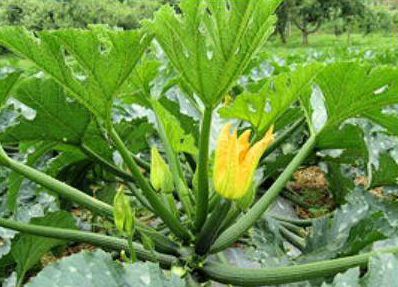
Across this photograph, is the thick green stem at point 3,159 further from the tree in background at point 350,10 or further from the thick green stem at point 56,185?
the tree in background at point 350,10

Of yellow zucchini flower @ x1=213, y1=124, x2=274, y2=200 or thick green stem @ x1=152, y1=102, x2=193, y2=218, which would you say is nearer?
yellow zucchini flower @ x1=213, y1=124, x2=274, y2=200

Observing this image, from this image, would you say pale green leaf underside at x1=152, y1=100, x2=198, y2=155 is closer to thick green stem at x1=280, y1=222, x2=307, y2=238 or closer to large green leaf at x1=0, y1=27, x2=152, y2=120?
large green leaf at x1=0, y1=27, x2=152, y2=120

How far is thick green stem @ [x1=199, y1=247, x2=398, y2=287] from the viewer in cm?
109

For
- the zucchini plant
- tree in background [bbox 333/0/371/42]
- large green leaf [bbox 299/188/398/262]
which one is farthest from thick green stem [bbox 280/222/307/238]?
tree in background [bbox 333/0/371/42]

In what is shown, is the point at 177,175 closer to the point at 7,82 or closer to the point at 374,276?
the point at 7,82

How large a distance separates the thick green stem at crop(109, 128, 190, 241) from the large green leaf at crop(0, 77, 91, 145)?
228 millimetres

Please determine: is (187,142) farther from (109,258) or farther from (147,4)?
(147,4)

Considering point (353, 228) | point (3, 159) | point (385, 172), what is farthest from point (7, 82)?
point (385, 172)

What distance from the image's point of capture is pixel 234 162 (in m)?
1.05

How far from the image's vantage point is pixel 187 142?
4.52ft

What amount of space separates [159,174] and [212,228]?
168 millimetres

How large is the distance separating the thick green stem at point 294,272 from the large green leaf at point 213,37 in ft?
1.20

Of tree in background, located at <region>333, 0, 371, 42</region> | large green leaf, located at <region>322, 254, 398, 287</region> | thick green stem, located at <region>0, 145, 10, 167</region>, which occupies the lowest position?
large green leaf, located at <region>322, 254, 398, 287</region>

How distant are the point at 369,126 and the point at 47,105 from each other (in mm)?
915
